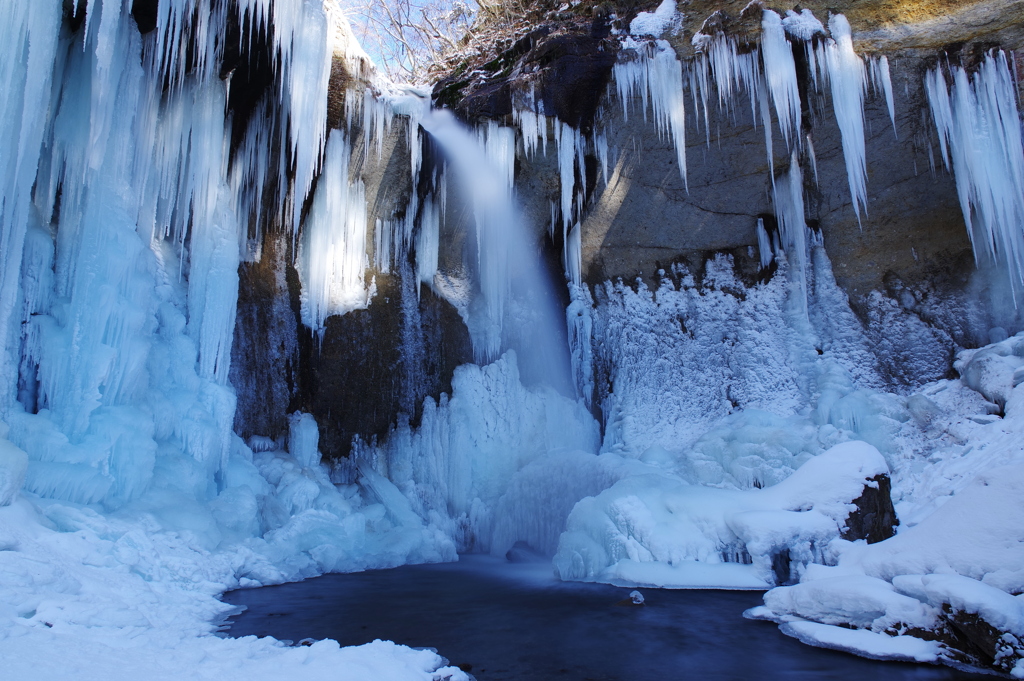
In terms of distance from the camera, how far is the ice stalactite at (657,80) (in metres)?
9.59

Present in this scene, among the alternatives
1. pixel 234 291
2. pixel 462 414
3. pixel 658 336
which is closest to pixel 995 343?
pixel 658 336

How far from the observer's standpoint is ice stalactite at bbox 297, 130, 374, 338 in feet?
31.7

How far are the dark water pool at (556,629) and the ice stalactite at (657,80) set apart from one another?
612cm

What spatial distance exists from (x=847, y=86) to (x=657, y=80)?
252cm

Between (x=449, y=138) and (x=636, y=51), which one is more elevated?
(x=636, y=51)

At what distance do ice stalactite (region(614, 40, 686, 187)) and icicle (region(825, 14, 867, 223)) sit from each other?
1.98 m

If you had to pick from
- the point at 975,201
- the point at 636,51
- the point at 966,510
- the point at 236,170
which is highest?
the point at 636,51

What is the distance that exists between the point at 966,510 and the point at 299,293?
335 inches

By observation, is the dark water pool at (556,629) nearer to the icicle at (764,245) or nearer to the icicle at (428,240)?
the icicle at (428,240)

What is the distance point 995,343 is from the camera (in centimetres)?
933

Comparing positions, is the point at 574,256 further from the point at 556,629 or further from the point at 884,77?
the point at 556,629

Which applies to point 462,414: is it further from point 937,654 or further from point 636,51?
Result: point 937,654

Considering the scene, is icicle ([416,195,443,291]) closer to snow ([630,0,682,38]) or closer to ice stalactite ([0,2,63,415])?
snow ([630,0,682,38])

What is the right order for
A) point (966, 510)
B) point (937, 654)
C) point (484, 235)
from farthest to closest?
point (484, 235)
point (966, 510)
point (937, 654)
